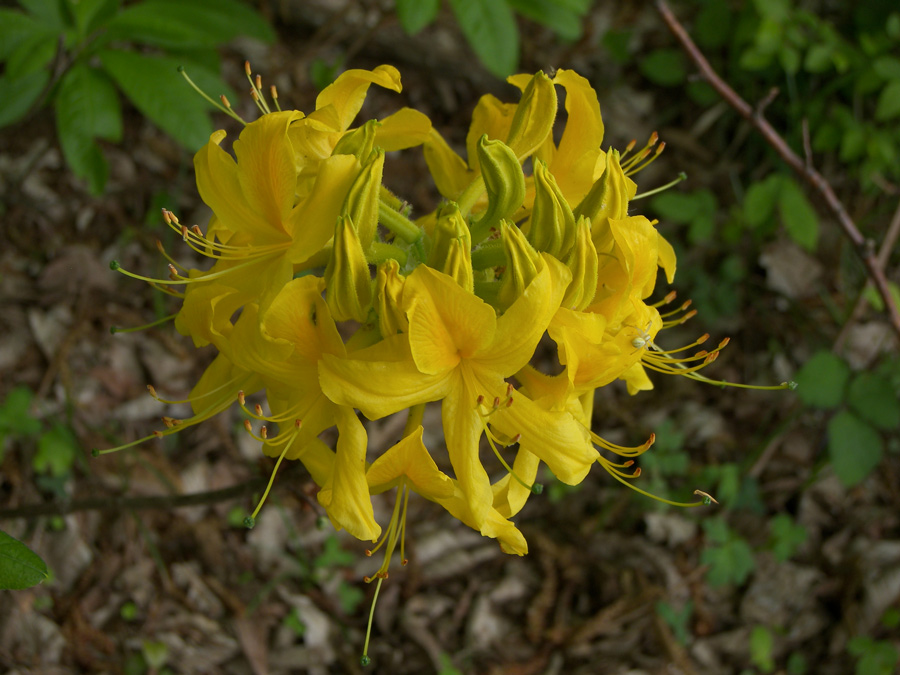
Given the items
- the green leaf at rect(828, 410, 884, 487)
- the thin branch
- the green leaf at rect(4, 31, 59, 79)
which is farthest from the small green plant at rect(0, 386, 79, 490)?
the green leaf at rect(828, 410, 884, 487)

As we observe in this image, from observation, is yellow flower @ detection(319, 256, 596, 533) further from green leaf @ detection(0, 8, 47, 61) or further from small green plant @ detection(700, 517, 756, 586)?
small green plant @ detection(700, 517, 756, 586)

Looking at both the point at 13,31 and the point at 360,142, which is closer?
the point at 360,142

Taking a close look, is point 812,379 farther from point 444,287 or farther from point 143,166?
point 143,166

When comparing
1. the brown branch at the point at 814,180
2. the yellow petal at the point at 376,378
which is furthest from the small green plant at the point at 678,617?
the yellow petal at the point at 376,378

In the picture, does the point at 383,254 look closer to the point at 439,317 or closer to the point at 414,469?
the point at 439,317

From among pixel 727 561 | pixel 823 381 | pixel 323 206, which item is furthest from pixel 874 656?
pixel 323 206
